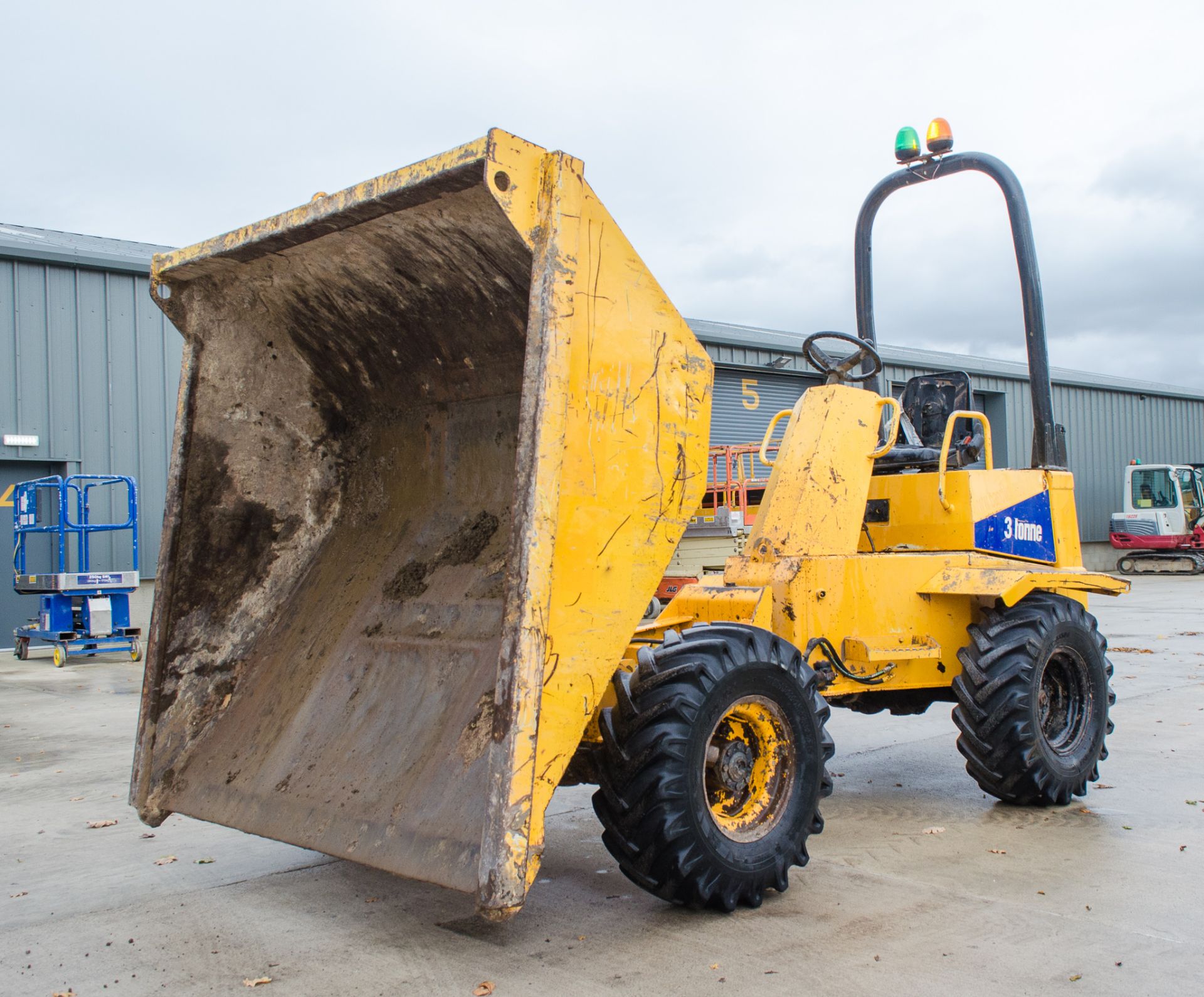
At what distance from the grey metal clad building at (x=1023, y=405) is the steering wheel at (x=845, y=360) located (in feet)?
47.0

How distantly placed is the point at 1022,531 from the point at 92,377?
12058mm

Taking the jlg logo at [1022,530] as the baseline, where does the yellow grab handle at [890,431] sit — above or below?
above

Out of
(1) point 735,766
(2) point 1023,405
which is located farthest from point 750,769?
(2) point 1023,405

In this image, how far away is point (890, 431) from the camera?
18.9 feet

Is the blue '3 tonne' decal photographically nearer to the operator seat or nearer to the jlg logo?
the jlg logo

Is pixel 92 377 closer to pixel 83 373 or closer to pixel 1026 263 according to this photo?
pixel 83 373

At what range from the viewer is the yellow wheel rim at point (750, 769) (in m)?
4.11

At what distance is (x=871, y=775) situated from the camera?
641 cm

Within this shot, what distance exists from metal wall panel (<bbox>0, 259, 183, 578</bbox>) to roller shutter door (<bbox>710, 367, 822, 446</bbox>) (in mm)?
10028

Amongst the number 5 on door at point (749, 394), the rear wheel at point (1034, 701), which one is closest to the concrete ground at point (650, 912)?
the rear wheel at point (1034, 701)

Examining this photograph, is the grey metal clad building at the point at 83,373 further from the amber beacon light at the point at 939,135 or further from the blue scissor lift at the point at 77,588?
the amber beacon light at the point at 939,135

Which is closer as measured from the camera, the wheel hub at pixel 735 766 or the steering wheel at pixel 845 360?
the wheel hub at pixel 735 766

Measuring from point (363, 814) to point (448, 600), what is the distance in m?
0.94

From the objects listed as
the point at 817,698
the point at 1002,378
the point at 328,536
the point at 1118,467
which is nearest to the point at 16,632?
the point at 328,536
